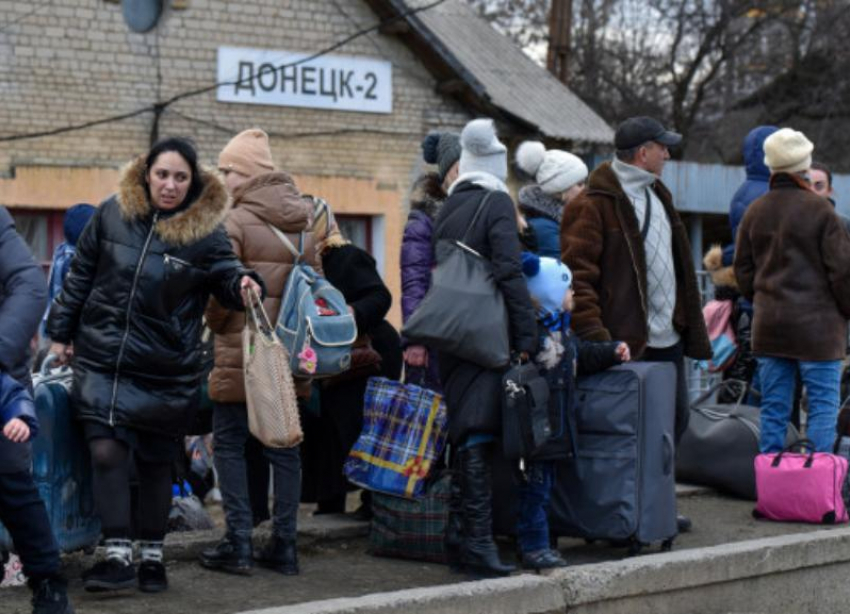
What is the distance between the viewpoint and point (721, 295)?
10.7 metres

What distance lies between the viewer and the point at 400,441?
747 centimetres

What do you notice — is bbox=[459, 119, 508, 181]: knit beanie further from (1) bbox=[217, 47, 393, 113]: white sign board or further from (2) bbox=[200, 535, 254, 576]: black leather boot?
(1) bbox=[217, 47, 393, 113]: white sign board

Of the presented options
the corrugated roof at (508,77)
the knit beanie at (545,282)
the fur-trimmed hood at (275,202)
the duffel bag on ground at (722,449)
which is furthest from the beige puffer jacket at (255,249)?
the corrugated roof at (508,77)

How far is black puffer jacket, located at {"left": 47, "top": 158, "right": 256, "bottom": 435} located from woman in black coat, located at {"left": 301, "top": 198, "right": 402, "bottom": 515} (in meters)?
1.32

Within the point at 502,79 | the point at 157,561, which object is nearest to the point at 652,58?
the point at 502,79

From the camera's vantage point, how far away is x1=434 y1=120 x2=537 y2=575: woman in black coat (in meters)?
6.96

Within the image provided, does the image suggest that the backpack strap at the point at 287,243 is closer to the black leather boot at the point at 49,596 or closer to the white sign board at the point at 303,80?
the black leather boot at the point at 49,596

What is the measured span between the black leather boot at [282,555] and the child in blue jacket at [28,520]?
1323 millimetres

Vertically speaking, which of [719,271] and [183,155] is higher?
[183,155]

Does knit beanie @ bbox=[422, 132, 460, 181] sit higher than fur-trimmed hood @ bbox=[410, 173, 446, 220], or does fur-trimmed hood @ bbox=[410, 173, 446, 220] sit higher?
knit beanie @ bbox=[422, 132, 460, 181]

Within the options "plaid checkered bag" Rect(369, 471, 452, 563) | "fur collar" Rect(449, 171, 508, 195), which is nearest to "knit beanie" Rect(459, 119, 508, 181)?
"fur collar" Rect(449, 171, 508, 195)

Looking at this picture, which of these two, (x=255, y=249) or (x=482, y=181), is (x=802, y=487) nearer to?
(x=482, y=181)

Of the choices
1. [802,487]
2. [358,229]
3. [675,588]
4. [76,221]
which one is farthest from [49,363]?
[358,229]

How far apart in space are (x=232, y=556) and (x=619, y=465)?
1.75 metres
